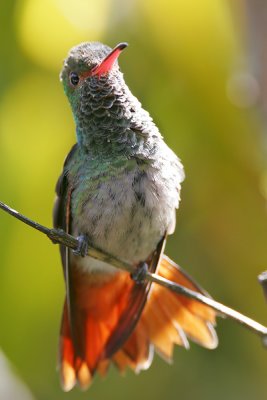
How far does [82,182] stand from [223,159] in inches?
34.0

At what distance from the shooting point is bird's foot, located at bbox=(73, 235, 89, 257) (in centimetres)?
279

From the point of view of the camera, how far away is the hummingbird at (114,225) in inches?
114

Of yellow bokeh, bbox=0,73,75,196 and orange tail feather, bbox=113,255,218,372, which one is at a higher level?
yellow bokeh, bbox=0,73,75,196

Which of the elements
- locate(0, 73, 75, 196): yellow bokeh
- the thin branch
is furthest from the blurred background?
the thin branch

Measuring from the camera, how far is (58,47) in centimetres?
350

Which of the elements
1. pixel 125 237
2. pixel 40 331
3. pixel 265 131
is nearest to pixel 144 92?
pixel 265 131

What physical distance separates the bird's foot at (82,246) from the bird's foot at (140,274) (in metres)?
0.22

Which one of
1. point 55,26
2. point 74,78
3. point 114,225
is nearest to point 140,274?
point 114,225

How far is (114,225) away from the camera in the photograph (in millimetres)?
2900

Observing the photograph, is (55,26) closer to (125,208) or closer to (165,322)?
(125,208)

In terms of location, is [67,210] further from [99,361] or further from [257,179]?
[257,179]

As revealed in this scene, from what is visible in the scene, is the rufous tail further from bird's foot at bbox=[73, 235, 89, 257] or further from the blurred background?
bird's foot at bbox=[73, 235, 89, 257]

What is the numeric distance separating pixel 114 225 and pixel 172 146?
0.87 m

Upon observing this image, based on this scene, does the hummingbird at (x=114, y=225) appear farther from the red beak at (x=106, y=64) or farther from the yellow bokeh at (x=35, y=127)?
the yellow bokeh at (x=35, y=127)
